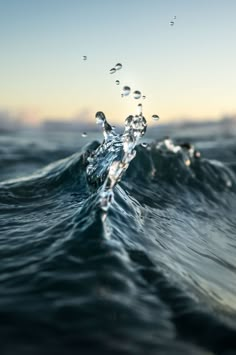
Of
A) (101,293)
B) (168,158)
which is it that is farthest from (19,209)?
(168,158)

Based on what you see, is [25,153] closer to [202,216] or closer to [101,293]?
[202,216]

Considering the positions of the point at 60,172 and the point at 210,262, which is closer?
the point at 210,262

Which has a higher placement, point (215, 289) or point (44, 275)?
point (44, 275)

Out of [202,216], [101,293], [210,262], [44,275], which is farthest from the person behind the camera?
[202,216]

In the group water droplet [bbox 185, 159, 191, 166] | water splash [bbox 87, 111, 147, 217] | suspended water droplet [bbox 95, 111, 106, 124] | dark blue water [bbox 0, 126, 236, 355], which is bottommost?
dark blue water [bbox 0, 126, 236, 355]

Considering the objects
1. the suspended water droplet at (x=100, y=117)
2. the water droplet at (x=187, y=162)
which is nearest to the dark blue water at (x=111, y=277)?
the suspended water droplet at (x=100, y=117)

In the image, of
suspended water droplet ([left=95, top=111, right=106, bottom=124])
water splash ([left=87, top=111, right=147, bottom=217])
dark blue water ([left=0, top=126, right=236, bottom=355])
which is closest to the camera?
dark blue water ([left=0, top=126, right=236, bottom=355])

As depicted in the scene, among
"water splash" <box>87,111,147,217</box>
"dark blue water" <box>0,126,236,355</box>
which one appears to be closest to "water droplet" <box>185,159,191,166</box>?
"water splash" <box>87,111,147,217</box>

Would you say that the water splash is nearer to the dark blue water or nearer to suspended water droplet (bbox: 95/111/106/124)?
suspended water droplet (bbox: 95/111/106/124)

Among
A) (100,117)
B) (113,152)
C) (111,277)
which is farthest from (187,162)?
(111,277)
